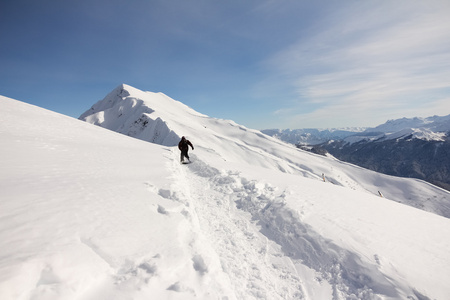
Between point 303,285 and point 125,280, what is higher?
point 125,280

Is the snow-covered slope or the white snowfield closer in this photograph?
the white snowfield

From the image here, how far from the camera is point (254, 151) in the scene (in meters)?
81.3

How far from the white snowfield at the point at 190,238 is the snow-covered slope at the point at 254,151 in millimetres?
44594

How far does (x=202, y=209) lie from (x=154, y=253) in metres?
3.66

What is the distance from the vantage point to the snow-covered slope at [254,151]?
67.8 metres

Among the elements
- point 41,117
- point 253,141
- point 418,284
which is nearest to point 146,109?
point 253,141

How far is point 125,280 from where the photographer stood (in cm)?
329

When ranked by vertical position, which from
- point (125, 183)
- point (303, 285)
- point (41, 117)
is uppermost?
point (41, 117)

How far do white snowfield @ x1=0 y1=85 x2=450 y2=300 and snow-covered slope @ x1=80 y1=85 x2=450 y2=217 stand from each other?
146 feet

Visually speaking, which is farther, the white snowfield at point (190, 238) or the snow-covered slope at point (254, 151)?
the snow-covered slope at point (254, 151)

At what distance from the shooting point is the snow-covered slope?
67.8 metres

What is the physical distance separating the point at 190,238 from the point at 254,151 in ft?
254

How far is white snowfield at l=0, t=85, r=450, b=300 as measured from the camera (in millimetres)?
3283

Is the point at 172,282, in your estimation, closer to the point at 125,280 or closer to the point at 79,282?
the point at 125,280
